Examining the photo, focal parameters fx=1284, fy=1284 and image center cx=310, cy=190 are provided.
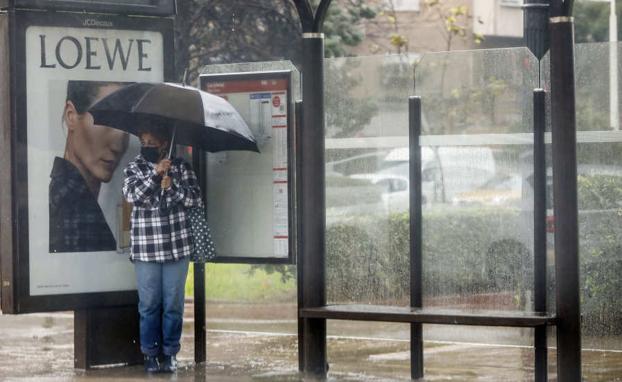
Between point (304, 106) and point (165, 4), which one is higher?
point (165, 4)

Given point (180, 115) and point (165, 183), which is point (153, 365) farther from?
point (180, 115)

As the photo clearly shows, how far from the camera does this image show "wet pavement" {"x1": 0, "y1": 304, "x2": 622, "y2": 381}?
9.04 m

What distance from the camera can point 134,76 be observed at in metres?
9.39

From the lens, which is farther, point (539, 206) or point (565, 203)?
point (539, 206)

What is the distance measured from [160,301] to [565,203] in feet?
9.78

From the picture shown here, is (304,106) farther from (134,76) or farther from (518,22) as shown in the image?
(518,22)

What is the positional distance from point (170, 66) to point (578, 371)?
12.3ft

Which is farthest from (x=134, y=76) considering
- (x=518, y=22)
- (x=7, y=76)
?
(x=518, y=22)

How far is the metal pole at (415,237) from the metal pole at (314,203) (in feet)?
2.00

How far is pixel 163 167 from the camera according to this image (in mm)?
8852

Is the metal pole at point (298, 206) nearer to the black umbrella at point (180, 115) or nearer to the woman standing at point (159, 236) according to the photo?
the black umbrella at point (180, 115)

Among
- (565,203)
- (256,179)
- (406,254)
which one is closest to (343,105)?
(256,179)

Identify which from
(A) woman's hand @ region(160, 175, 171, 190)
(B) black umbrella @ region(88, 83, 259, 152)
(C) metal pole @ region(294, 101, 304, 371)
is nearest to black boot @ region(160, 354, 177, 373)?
(C) metal pole @ region(294, 101, 304, 371)

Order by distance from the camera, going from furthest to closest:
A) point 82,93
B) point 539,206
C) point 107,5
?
point 107,5 < point 82,93 < point 539,206
